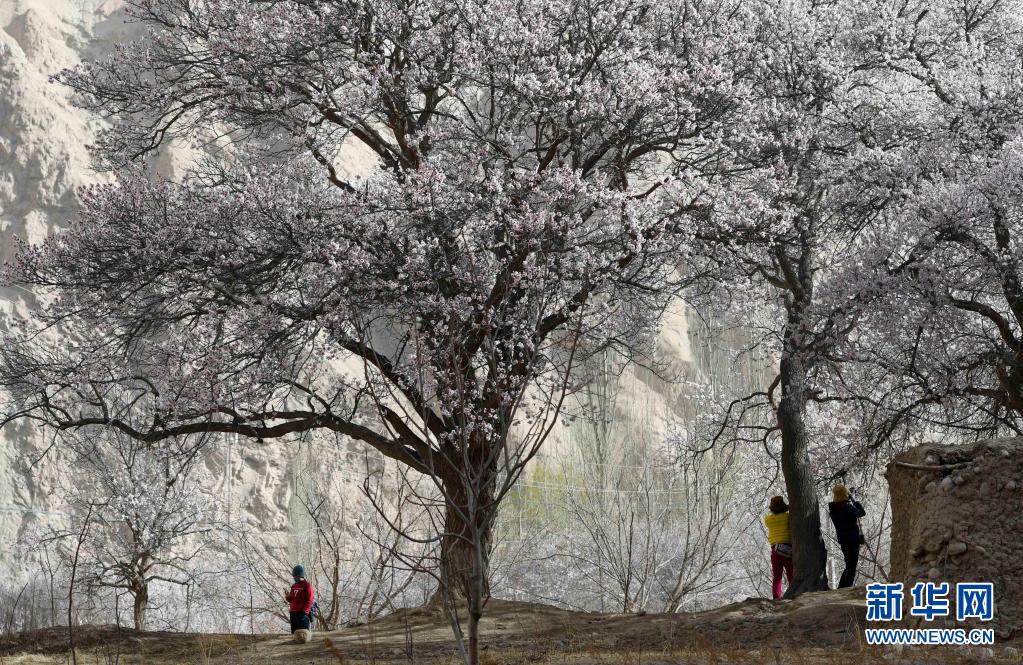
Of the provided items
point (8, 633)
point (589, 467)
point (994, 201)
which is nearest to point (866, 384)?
point (994, 201)

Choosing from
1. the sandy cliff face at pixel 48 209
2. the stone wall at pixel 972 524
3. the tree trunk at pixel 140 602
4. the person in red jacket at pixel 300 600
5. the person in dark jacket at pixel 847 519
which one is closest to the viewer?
the stone wall at pixel 972 524

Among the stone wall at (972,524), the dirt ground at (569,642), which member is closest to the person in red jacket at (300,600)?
the dirt ground at (569,642)

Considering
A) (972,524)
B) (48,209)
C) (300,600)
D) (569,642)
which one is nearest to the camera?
(972,524)

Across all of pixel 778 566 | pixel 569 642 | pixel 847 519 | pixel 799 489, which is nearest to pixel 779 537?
pixel 778 566

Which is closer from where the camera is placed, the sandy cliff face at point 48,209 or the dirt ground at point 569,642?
the dirt ground at point 569,642

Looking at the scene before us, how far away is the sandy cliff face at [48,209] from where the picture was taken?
116 feet

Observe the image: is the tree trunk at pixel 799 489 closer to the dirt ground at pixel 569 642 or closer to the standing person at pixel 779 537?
the standing person at pixel 779 537

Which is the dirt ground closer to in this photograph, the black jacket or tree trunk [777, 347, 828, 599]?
the black jacket

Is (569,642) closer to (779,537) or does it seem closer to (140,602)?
(779,537)

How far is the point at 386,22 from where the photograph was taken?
12.1m

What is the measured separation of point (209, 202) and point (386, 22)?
2726 mm

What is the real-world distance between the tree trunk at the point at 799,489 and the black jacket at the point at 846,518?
0.96 metres

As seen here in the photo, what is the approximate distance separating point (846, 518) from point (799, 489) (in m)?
1.42

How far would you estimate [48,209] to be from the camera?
3881 cm
